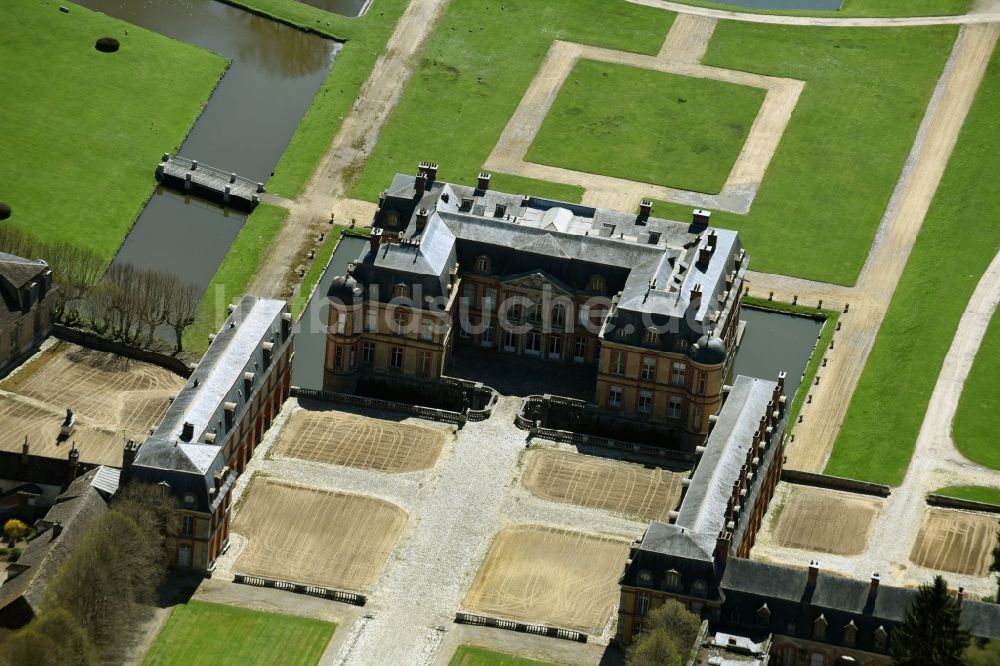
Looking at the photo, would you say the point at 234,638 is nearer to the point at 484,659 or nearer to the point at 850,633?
the point at 484,659

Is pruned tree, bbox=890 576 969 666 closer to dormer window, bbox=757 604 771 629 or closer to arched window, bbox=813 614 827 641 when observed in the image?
arched window, bbox=813 614 827 641

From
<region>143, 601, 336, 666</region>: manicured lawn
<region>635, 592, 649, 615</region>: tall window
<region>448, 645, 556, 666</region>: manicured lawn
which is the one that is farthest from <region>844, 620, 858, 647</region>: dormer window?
<region>143, 601, 336, 666</region>: manicured lawn

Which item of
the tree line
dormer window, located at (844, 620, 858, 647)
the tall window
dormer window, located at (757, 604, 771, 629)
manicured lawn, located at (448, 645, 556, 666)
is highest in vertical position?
dormer window, located at (844, 620, 858, 647)

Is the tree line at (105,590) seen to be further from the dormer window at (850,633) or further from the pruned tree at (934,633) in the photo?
the pruned tree at (934,633)

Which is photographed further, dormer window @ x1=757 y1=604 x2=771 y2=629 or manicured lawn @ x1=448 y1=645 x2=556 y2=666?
manicured lawn @ x1=448 y1=645 x2=556 y2=666

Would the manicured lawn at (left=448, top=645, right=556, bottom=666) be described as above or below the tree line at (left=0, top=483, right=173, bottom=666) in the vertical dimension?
above

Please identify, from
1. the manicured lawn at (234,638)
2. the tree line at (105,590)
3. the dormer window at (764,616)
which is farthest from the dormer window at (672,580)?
the tree line at (105,590)

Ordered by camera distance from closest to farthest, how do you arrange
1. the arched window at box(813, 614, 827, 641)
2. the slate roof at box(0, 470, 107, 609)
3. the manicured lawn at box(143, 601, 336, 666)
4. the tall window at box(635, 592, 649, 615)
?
1. the arched window at box(813, 614, 827, 641)
2. the slate roof at box(0, 470, 107, 609)
3. the manicured lawn at box(143, 601, 336, 666)
4. the tall window at box(635, 592, 649, 615)
